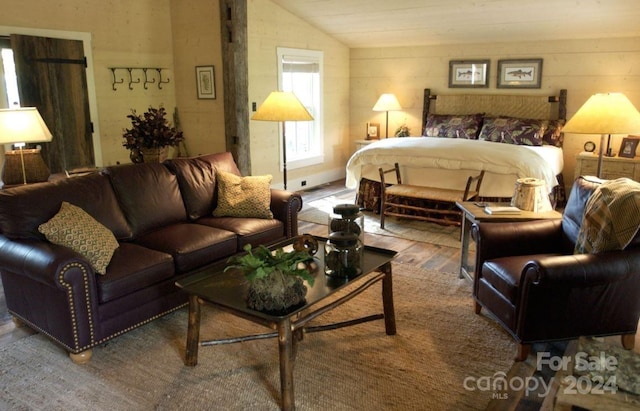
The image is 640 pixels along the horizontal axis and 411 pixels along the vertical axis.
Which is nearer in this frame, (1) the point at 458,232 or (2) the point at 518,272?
(2) the point at 518,272

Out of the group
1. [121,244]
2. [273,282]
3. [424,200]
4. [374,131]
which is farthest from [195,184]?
[374,131]

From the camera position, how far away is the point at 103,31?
5680mm

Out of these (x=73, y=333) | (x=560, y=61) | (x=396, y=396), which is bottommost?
(x=396, y=396)

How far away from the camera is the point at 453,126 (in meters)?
6.79

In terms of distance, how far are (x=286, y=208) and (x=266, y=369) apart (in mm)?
1603

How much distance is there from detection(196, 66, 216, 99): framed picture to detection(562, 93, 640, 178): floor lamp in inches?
157

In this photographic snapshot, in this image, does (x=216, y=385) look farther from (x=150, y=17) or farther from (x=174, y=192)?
(x=150, y=17)

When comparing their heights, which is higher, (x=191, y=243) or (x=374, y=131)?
(x=374, y=131)

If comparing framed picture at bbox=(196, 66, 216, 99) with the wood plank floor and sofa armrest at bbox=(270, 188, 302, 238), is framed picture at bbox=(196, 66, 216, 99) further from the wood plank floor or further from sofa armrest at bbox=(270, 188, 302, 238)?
sofa armrest at bbox=(270, 188, 302, 238)

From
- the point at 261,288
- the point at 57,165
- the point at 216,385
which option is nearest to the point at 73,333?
the point at 216,385

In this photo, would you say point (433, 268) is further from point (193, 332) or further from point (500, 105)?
point (500, 105)

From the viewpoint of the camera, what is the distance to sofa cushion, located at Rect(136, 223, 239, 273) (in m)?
3.28

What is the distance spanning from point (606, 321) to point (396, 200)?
9.74 feet

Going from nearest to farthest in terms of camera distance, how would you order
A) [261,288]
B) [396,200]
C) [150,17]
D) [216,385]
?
[261,288], [216,385], [396,200], [150,17]
